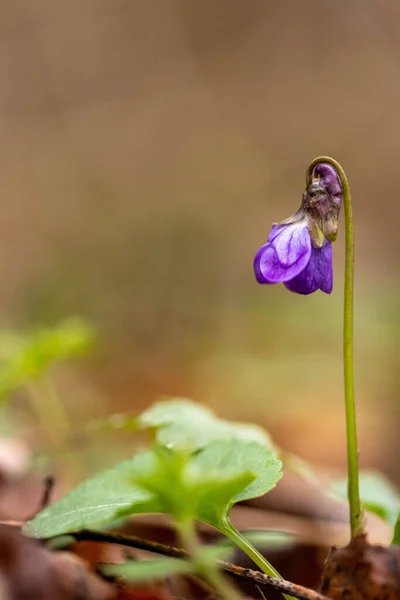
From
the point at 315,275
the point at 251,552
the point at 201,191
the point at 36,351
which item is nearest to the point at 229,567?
the point at 251,552

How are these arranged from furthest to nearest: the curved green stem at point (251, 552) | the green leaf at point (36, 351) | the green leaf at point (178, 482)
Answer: the green leaf at point (36, 351), the curved green stem at point (251, 552), the green leaf at point (178, 482)

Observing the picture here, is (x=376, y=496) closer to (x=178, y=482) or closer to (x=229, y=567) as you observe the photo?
(x=229, y=567)

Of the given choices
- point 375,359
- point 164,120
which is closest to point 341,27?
point 164,120

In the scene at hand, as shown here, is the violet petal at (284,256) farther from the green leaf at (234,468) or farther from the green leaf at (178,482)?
the green leaf at (178,482)

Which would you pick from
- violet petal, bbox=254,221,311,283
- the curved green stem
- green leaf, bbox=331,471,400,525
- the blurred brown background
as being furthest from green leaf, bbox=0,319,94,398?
the blurred brown background

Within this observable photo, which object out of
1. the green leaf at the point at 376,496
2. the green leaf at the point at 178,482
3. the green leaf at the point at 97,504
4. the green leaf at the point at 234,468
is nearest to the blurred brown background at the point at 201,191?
the green leaf at the point at 376,496

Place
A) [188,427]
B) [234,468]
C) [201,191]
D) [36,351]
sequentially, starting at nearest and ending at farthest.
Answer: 1. [234,468]
2. [188,427]
3. [36,351]
4. [201,191]
